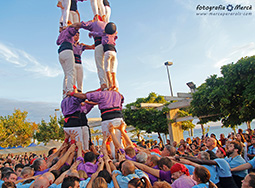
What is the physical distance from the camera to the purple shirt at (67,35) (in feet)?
24.6

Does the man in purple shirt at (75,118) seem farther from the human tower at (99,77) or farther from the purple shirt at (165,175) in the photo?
the purple shirt at (165,175)

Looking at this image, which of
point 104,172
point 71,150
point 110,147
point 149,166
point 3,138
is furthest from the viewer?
point 3,138

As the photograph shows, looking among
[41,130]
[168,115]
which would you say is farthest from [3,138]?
[168,115]

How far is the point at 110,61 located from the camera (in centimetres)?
748

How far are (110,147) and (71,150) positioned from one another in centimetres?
131

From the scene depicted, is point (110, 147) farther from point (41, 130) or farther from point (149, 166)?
point (41, 130)

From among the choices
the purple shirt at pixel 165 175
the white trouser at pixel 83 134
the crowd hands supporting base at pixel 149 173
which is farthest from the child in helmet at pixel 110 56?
the purple shirt at pixel 165 175

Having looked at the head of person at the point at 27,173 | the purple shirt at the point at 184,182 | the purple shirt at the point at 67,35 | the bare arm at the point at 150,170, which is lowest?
the purple shirt at the point at 184,182

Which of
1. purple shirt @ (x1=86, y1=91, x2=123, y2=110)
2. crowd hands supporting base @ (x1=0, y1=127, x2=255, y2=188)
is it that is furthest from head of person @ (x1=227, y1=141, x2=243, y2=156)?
purple shirt @ (x1=86, y1=91, x2=123, y2=110)

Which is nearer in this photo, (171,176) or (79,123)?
(171,176)

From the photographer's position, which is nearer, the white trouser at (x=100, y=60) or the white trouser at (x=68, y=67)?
the white trouser at (x=68, y=67)

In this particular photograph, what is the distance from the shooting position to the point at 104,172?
336 centimetres

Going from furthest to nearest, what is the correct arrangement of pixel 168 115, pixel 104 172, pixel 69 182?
pixel 168 115
pixel 104 172
pixel 69 182

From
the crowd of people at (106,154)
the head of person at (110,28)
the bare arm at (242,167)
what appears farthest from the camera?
the head of person at (110,28)
